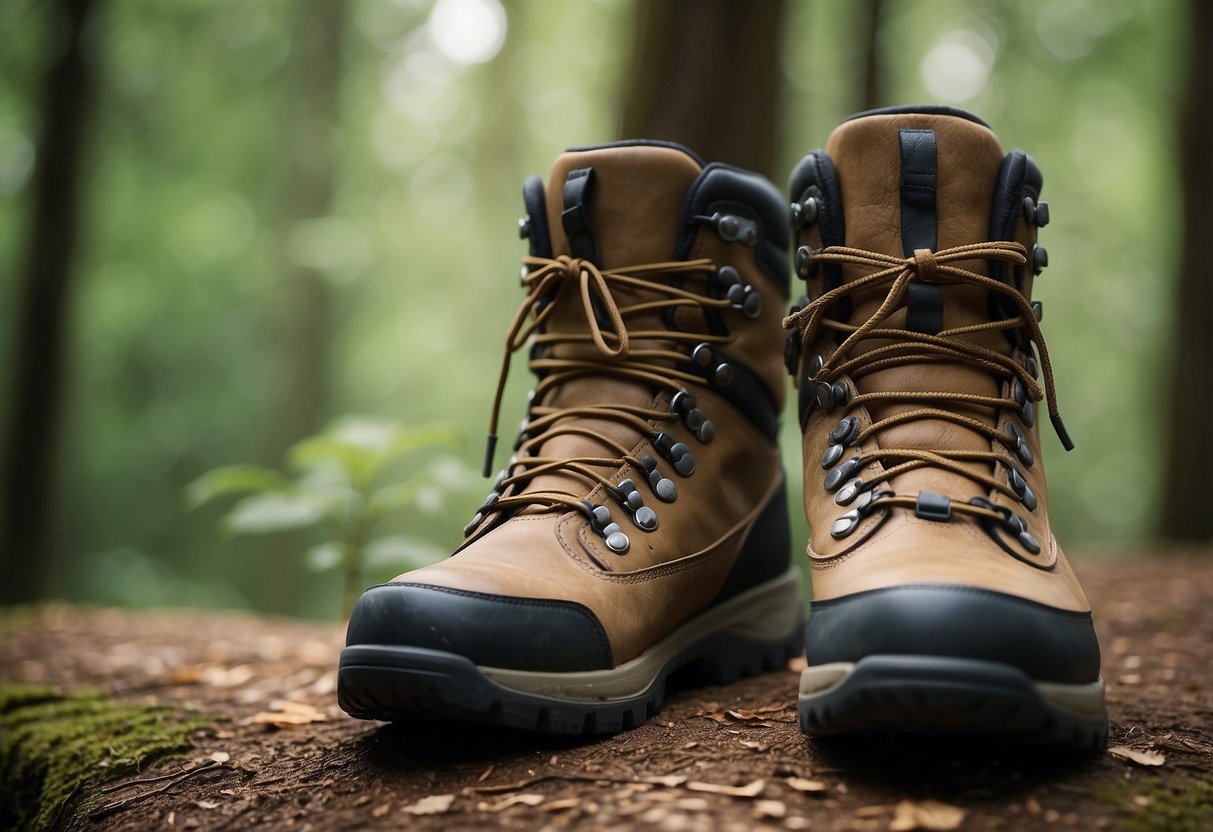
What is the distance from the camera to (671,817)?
1.22m

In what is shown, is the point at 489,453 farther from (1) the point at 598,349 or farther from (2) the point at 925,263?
(2) the point at 925,263

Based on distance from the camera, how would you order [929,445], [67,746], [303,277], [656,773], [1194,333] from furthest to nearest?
1. [303,277]
2. [1194,333]
3. [67,746]
4. [929,445]
5. [656,773]

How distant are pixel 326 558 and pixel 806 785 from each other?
2.02 metres

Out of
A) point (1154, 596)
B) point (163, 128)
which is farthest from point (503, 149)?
point (1154, 596)

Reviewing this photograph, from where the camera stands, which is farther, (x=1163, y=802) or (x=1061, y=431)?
(x=1061, y=431)

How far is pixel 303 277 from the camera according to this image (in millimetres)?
9992

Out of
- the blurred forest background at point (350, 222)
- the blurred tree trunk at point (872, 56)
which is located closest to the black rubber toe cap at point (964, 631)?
the blurred forest background at point (350, 222)

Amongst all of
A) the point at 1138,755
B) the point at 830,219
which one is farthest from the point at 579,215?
the point at 1138,755

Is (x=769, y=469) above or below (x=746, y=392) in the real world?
below

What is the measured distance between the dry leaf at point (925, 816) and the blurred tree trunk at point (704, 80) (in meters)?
2.85

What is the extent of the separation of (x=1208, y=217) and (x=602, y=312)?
A: 253 inches

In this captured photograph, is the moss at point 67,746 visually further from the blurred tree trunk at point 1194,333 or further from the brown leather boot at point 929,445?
the blurred tree trunk at point 1194,333

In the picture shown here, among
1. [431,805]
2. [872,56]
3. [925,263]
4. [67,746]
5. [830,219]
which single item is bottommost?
[67,746]

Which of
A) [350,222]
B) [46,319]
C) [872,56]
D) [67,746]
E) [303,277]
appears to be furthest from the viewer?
[350,222]
